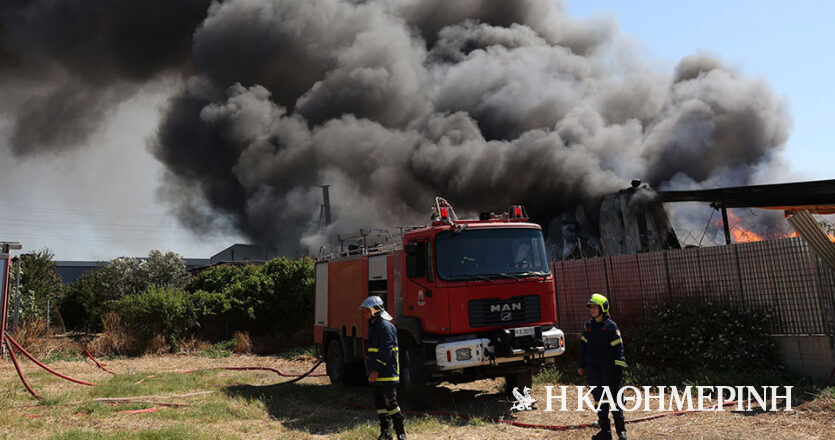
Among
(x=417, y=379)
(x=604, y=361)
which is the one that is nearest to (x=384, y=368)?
(x=417, y=379)

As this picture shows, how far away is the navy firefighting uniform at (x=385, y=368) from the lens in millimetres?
5750

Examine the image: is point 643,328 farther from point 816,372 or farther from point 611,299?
point 816,372

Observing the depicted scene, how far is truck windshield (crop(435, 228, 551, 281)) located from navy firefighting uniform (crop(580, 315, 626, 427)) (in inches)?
79.8

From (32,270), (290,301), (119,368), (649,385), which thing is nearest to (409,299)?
(649,385)

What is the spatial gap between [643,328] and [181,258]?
84.5 ft

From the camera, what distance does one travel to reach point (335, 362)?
33.2 ft

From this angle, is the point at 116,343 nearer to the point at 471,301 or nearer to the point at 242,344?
the point at 242,344

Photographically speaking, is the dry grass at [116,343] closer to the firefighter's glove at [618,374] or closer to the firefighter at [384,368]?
the firefighter at [384,368]

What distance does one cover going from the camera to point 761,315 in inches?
329

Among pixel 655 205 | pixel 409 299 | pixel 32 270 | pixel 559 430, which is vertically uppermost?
pixel 655 205

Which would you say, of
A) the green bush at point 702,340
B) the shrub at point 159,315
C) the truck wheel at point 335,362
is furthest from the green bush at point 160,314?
the green bush at point 702,340

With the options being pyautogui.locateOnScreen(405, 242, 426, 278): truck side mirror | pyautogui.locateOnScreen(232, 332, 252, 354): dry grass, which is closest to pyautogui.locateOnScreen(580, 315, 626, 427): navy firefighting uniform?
pyautogui.locateOnScreen(405, 242, 426, 278): truck side mirror

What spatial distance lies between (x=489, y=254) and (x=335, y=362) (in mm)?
4319

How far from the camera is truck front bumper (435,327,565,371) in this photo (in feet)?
22.3
